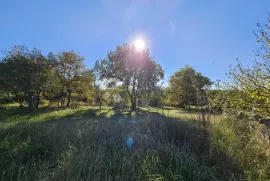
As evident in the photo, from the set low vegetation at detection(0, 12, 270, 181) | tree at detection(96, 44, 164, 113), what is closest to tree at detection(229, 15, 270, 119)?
low vegetation at detection(0, 12, 270, 181)

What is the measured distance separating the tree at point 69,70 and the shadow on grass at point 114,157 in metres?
16.9

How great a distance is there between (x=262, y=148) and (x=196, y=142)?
1.21 m

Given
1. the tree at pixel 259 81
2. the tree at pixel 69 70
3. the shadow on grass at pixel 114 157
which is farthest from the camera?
the tree at pixel 69 70

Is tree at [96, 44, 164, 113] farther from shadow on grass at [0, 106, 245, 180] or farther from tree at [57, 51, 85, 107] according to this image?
shadow on grass at [0, 106, 245, 180]

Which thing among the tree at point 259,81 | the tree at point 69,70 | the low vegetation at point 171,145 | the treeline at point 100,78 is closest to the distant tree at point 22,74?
the treeline at point 100,78

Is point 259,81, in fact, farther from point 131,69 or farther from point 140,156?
point 131,69

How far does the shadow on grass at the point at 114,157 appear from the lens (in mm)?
2043

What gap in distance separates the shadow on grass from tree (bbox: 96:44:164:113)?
42.0ft

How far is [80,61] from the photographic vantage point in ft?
67.2

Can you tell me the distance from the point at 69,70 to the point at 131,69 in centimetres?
967

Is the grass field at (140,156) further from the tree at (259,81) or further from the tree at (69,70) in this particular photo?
the tree at (69,70)

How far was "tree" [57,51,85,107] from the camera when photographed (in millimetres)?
19375

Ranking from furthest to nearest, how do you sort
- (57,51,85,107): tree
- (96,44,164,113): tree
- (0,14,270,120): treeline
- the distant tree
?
(57,51,85,107): tree → (96,44,164,113): tree → the distant tree → (0,14,270,120): treeline

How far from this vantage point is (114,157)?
8.25 ft
